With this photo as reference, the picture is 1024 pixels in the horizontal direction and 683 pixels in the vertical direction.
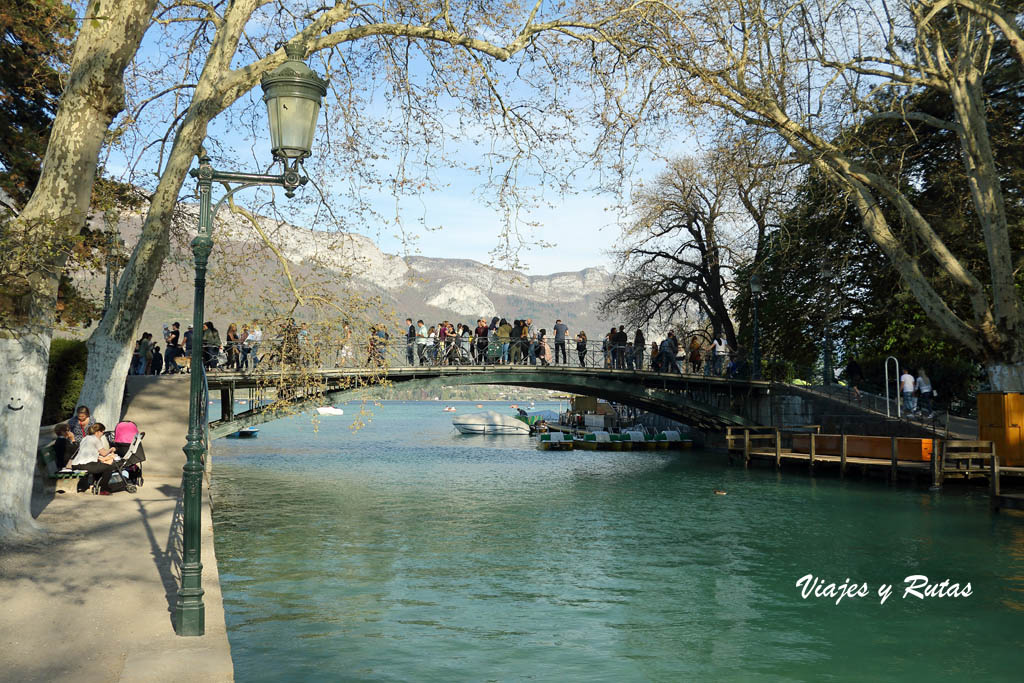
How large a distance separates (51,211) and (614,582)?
416 inches

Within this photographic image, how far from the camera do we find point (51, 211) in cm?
1032

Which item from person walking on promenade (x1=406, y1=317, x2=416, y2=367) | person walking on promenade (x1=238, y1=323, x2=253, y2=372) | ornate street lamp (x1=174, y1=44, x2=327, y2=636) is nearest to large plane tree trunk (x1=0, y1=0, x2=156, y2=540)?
ornate street lamp (x1=174, y1=44, x2=327, y2=636)

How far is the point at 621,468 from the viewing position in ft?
130

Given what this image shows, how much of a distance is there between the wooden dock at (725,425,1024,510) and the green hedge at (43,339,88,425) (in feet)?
72.0

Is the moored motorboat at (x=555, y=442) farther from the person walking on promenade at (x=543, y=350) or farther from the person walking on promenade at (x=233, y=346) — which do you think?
the person walking on promenade at (x=233, y=346)

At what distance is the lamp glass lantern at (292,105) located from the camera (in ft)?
26.3

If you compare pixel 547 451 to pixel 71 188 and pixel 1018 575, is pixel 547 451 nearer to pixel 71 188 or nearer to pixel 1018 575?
pixel 1018 575

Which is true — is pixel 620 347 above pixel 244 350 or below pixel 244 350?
above

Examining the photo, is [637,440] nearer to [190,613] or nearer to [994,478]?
[994,478]

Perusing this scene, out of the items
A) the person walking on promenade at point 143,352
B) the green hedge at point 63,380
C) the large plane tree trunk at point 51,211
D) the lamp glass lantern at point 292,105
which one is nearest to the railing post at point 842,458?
the person walking on promenade at point 143,352

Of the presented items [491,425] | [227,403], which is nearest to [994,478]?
[227,403]

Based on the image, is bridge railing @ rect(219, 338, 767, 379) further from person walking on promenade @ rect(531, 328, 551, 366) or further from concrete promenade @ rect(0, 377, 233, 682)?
concrete promenade @ rect(0, 377, 233, 682)

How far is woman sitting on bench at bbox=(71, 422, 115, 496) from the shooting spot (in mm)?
13398

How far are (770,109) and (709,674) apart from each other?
1654 cm
